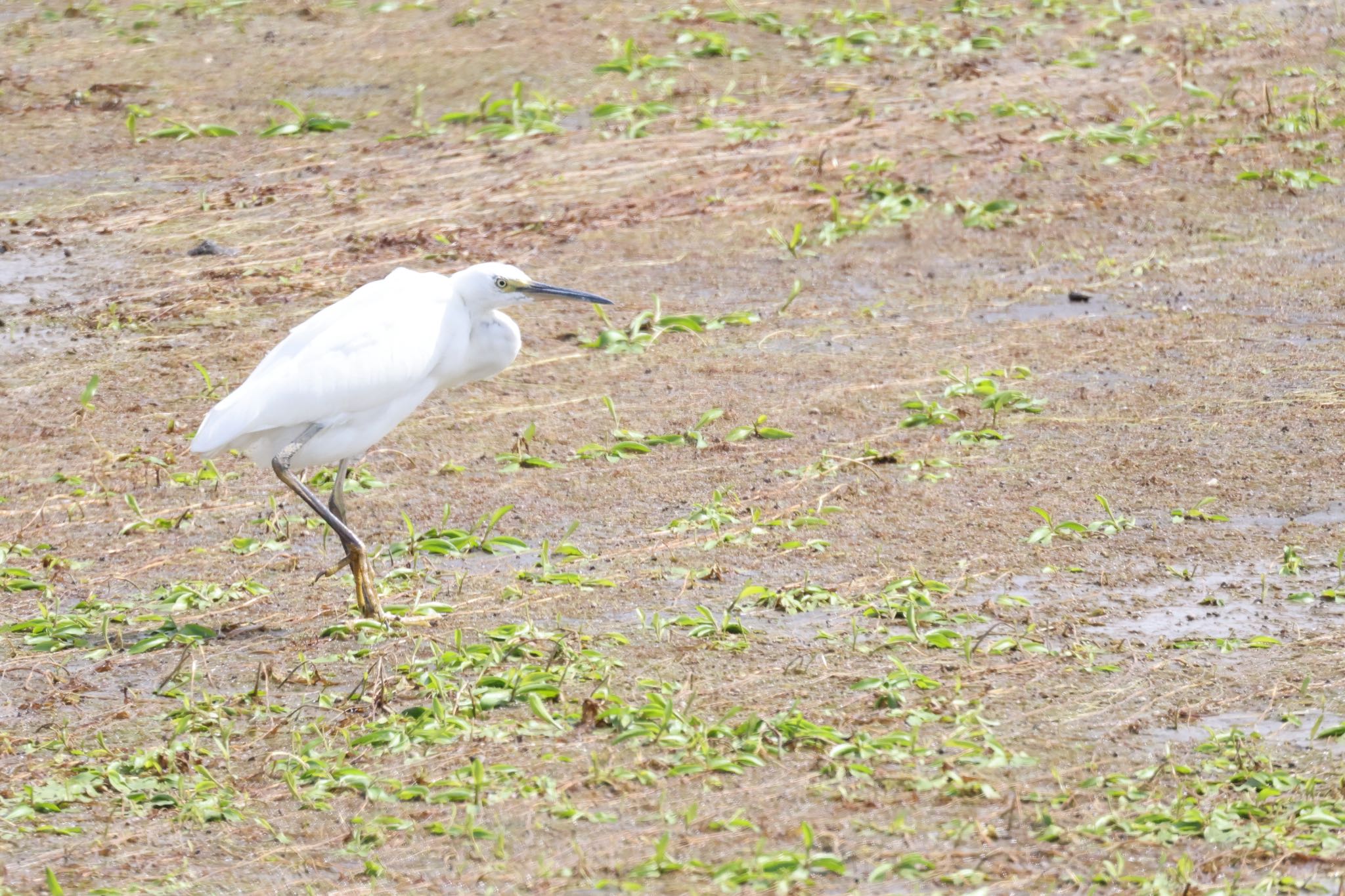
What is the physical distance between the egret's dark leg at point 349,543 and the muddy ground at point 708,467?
0.12 m

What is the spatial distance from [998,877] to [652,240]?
20.0ft

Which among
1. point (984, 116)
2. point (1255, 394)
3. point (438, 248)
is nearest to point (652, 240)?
point (438, 248)

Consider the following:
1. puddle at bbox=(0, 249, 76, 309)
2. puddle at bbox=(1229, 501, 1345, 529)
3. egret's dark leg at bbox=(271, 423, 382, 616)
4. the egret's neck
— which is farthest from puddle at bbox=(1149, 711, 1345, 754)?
puddle at bbox=(0, 249, 76, 309)

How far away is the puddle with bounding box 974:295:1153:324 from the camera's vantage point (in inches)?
338

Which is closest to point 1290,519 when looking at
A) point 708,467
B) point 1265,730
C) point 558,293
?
point 1265,730

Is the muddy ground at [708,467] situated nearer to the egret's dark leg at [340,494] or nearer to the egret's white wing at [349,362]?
the egret's dark leg at [340,494]

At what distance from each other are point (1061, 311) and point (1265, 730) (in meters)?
4.07

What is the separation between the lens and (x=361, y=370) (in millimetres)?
6016

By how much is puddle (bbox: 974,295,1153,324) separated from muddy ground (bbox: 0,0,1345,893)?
1.4 inches

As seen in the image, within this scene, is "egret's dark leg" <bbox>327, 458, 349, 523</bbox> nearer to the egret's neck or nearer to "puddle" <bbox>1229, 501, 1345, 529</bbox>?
the egret's neck

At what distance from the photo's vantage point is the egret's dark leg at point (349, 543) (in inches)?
230

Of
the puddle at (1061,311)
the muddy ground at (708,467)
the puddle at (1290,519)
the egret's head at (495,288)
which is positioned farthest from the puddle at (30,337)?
Answer: the puddle at (1290,519)

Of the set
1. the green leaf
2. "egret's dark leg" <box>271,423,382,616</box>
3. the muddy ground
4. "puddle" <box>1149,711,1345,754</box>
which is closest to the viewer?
the muddy ground

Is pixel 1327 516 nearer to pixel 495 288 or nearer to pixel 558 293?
pixel 558 293
